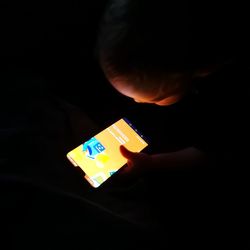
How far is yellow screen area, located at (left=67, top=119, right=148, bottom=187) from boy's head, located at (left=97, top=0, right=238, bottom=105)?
0.26 m

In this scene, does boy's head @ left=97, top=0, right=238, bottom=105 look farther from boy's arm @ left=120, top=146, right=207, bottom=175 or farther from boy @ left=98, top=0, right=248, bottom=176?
boy's arm @ left=120, top=146, right=207, bottom=175

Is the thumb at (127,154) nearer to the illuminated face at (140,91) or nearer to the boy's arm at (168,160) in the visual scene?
the boy's arm at (168,160)

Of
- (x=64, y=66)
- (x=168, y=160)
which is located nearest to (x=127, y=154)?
(x=168, y=160)

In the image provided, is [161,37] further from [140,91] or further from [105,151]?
[105,151]

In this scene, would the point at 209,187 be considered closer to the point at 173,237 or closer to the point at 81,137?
the point at 173,237

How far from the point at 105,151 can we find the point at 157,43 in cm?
40

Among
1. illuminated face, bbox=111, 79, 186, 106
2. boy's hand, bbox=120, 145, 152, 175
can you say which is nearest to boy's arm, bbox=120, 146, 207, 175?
boy's hand, bbox=120, 145, 152, 175

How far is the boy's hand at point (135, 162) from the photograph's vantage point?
2.76 ft

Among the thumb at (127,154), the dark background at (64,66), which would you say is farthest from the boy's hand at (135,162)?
the dark background at (64,66)

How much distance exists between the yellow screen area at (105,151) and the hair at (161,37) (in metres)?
0.28

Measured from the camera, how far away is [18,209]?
65 cm

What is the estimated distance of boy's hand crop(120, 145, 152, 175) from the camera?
2.76ft

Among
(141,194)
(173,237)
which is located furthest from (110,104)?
(173,237)

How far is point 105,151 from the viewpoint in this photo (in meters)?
0.88
